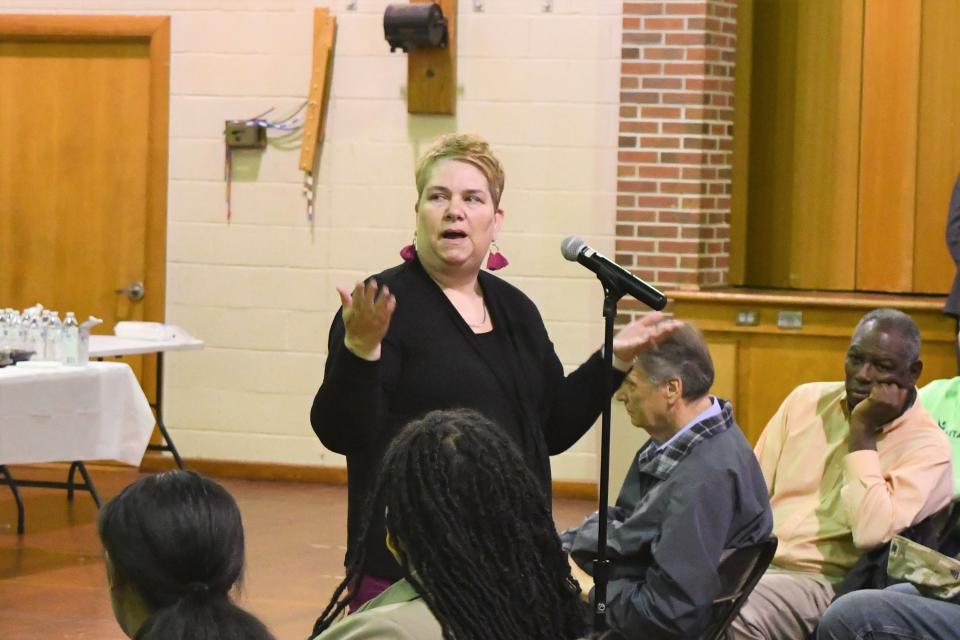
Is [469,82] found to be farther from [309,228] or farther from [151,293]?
[151,293]

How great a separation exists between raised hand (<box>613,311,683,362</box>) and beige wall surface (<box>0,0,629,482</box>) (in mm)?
4403

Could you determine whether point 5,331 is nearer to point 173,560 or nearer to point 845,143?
point 845,143

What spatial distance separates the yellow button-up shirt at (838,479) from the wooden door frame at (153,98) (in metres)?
4.67

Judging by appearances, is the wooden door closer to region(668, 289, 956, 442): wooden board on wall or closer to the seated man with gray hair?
region(668, 289, 956, 442): wooden board on wall

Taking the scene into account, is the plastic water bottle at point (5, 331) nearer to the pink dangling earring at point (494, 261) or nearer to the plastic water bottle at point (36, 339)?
the plastic water bottle at point (36, 339)

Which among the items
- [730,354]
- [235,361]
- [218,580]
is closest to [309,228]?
[235,361]

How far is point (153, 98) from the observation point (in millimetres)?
8016

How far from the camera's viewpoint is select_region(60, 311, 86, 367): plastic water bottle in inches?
235

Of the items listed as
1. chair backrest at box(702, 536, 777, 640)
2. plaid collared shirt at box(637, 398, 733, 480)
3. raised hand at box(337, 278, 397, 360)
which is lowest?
chair backrest at box(702, 536, 777, 640)

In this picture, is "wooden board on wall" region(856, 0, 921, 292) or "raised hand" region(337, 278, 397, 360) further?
"wooden board on wall" region(856, 0, 921, 292)

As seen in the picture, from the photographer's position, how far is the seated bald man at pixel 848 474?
374cm

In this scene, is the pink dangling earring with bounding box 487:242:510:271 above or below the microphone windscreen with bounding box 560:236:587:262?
below

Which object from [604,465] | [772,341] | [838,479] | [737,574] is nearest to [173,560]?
[604,465]

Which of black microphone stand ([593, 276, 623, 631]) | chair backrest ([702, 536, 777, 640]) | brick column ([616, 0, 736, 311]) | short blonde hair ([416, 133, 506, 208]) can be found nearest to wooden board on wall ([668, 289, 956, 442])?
brick column ([616, 0, 736, 311])
